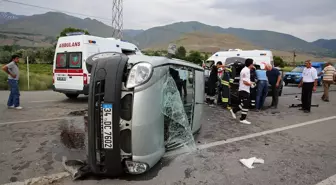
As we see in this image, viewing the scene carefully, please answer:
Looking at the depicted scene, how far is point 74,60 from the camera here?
8570 millimetres

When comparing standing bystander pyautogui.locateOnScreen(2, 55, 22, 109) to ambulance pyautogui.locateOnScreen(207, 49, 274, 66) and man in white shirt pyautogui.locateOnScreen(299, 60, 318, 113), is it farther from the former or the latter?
ambulance pyautogui.locateOnScreen(207, 49, 274, 66)

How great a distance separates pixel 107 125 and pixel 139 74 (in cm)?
66

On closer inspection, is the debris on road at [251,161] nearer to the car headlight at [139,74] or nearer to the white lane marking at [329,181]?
the white lane marking at [329,181]

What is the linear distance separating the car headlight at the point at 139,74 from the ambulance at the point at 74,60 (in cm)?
560

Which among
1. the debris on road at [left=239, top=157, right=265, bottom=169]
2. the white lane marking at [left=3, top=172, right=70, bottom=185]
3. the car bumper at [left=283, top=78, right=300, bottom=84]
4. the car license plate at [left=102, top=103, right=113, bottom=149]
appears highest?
the car license plate at [left=102, top=103, right=113, bottom=149]

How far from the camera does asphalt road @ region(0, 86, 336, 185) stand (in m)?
3.07

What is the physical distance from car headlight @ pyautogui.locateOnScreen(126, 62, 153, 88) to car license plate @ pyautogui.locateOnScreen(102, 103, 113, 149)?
0.33 m

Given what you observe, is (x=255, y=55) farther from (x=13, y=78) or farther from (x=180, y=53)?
(x=13, y=78)

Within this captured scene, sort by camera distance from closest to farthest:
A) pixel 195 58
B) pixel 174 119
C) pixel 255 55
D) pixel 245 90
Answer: pixel 174 119, pixel 245 90, pixel 255 55, pixel 195 58

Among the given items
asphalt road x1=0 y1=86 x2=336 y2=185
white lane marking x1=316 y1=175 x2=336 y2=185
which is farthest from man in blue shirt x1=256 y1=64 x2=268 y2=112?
white lane marking x1=316 y1=175 x2=336 y2=185

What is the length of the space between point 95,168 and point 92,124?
0.51 meters

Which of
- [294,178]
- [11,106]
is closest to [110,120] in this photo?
[294,178]

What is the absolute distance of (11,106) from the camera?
24.0 ft

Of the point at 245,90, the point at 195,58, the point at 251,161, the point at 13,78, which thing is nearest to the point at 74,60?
the point at 13,78
